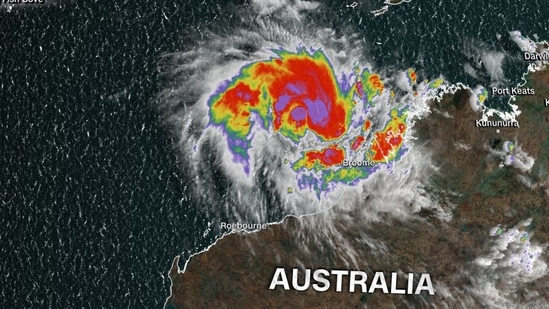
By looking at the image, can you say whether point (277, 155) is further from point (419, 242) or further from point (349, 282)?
point (419, 242)

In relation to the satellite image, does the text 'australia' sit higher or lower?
lower

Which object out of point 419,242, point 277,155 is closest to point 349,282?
point 419,242

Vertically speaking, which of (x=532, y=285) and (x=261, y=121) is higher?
(x=261, y=121)

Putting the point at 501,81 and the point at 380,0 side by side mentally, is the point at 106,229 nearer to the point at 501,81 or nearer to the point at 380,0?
the point at 380,0

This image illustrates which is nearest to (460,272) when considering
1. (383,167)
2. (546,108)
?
(383,167)

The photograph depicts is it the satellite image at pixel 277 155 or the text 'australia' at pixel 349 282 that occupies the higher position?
the satellite image at pixel 277 155
